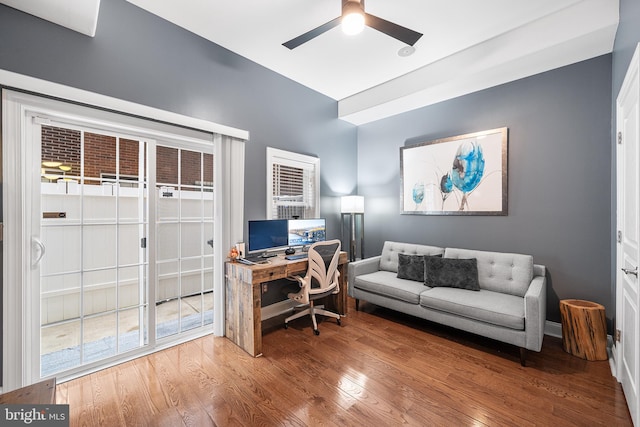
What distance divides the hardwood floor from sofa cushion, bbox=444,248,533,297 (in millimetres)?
559

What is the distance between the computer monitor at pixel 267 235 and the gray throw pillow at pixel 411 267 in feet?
4.74

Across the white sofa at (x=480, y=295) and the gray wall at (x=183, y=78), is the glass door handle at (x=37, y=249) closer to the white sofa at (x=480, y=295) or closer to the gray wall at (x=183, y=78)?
the gray wall at (x=183, y=78)

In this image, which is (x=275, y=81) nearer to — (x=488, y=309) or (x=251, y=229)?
(x=251, y=229)

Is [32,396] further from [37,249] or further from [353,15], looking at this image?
[353,15]

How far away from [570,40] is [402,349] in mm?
3101

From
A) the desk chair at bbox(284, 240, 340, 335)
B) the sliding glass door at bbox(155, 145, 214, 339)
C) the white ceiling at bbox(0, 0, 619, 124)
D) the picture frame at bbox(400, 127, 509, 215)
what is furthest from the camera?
the picture frame at bbox(400, 127, 509, 215)

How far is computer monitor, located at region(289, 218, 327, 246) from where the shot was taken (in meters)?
3.40

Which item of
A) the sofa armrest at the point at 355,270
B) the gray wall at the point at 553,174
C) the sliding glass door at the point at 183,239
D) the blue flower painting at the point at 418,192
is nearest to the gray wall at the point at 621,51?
the gray wall at the point at 553,174

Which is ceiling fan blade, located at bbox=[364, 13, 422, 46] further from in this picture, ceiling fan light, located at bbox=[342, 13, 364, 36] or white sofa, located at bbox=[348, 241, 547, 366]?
white sofa, located at bbox=[348, 241, 547, 366]

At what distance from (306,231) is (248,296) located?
4.15 feet

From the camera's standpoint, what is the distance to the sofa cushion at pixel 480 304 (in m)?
2.31

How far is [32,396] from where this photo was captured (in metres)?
1.18

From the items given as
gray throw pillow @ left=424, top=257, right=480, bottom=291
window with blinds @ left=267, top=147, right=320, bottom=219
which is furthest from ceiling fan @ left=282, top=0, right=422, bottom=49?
gray throw pillow @ left=424, top=257, right=480, bottom=291

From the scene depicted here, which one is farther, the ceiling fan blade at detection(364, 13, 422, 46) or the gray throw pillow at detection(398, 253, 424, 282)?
the gray throw pillow at detection(398, 253, 424, 282)
